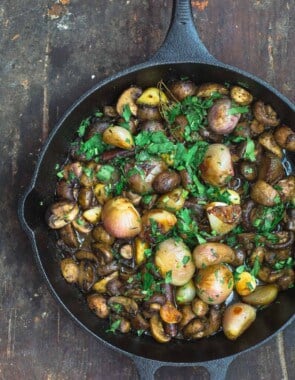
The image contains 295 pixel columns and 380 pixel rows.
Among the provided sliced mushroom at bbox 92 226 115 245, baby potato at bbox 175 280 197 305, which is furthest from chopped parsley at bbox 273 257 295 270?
sliced mushroom at bbox 92 226 115 245

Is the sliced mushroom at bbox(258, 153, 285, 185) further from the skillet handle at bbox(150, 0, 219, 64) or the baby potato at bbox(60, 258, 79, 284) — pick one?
the baby potato at bbox(60, 258, 79, 284)

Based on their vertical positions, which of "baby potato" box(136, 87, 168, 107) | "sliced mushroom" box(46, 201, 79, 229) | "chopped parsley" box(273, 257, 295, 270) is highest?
"baby potato" box(136, 87, 168, 107)

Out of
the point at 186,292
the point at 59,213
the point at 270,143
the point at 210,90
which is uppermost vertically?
the point at 210,90

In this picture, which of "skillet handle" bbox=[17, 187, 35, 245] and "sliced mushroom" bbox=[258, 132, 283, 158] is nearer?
"skillet handle" bbox=[17, 187, 35, 245]

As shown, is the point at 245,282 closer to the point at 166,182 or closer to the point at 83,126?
the point at 166,182

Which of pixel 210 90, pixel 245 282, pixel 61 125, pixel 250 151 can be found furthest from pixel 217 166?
pixel 61 125

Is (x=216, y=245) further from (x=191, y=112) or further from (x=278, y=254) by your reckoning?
(x=191, y=112)

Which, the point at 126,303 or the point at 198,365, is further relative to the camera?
the point at 126,303
